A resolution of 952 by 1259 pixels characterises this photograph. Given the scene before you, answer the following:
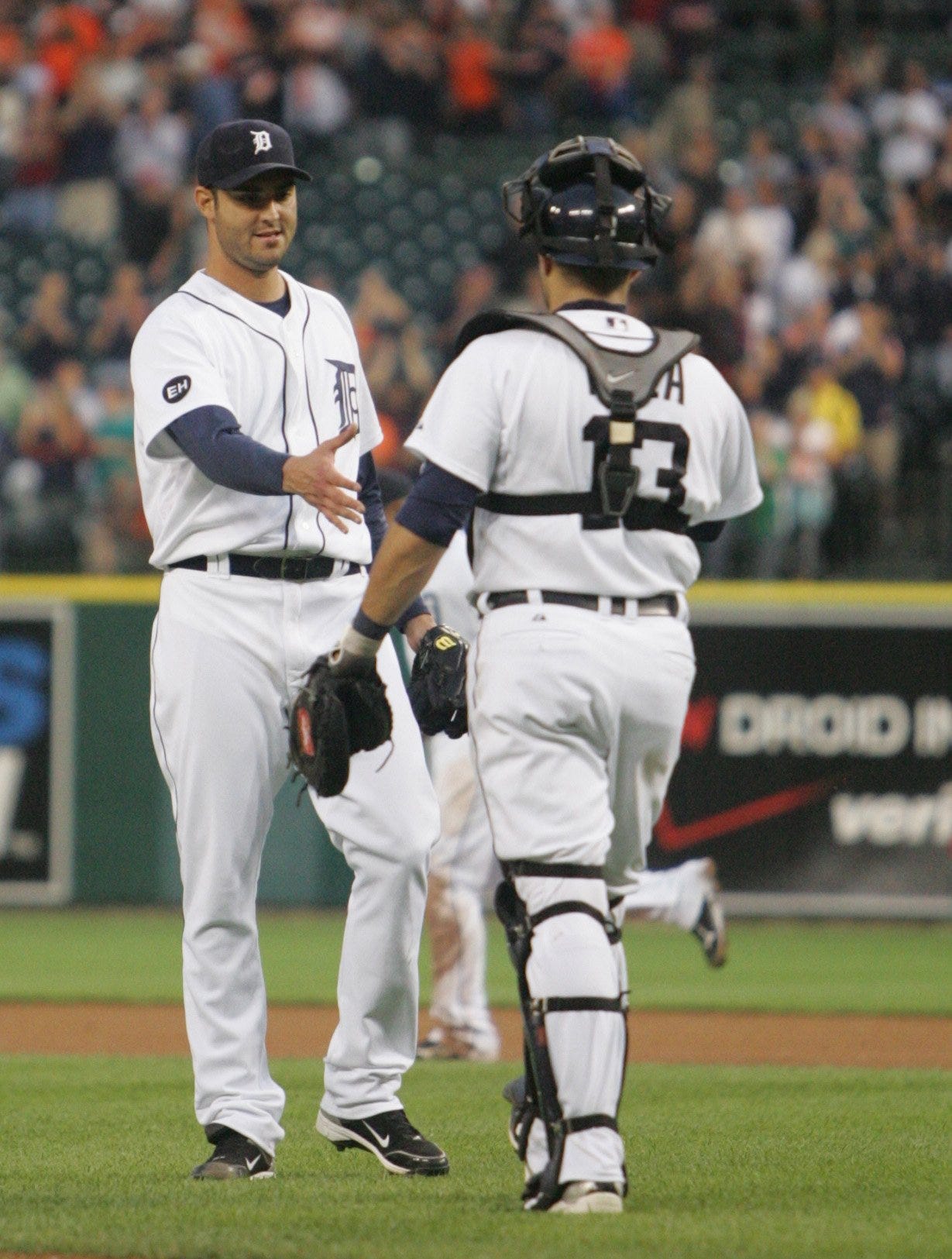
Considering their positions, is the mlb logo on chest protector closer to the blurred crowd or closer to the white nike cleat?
the white nike cleat

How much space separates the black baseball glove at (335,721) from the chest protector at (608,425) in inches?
18.7

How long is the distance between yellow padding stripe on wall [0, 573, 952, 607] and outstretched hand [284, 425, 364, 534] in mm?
7437

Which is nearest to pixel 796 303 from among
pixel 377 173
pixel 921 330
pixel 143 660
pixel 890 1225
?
pixel 921 330

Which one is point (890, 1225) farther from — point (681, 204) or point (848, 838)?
point (681, 204)

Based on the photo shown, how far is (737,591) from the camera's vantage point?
12.0m

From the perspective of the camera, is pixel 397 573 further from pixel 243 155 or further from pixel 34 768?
pixel 34 768

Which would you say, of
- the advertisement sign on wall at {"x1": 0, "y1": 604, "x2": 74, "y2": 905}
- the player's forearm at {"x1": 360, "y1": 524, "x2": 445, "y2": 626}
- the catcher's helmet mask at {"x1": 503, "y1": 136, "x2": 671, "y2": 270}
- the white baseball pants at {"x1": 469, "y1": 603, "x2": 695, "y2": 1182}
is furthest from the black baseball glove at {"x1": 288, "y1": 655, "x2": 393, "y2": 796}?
the advertisement sign on wall at {"x1": 0, "y1": 604, "x2": 74, "y2": 905}

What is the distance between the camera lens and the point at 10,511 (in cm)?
1322

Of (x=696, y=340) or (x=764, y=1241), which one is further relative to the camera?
(x=696, y=340)

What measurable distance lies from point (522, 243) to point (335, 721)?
891 centimetres

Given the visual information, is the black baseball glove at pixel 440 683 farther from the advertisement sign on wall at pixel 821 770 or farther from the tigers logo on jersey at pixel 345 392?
the advertisement sign on wall at pixel 821 770

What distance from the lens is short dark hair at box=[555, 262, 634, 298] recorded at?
4324mm

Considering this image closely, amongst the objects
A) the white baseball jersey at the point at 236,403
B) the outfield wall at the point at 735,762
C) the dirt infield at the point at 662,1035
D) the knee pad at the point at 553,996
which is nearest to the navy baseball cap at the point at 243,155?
the white baseball jersey at the point at 236,403

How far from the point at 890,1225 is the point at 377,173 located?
13855 millimetres
